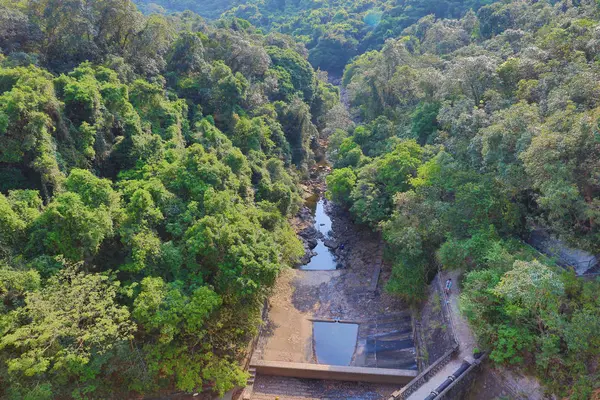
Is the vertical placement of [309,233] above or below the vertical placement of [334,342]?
above

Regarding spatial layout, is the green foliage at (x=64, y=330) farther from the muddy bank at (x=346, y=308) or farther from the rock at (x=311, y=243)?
the rock at (x=311, y=243)

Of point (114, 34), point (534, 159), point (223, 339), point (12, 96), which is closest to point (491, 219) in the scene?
point (534, 159)

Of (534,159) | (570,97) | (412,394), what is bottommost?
(412,394)

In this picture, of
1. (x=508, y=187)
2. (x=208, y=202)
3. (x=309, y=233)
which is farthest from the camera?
(x=309, y=233)

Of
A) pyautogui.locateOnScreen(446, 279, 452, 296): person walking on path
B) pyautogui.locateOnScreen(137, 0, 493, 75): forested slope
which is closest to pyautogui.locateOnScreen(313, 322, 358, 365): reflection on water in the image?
pyautogui.locateOnScreen(446, 279, 452, 296): person walking on path

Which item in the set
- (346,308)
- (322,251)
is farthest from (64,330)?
(322,251)

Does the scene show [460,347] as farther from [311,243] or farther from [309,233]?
[309,233]

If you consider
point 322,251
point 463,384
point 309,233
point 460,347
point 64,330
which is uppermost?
point 64,330

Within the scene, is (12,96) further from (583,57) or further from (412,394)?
(583,57)
